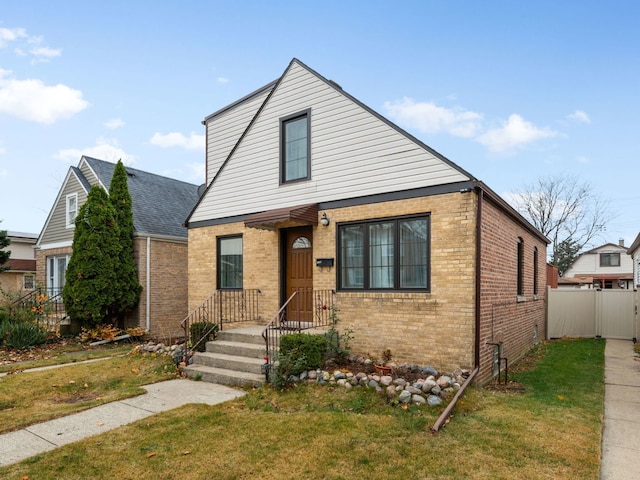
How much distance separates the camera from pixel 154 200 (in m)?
16.8

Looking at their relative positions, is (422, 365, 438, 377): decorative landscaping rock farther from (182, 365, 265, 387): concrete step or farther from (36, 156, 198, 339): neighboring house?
(36, 156, 198, 339): neighboring house

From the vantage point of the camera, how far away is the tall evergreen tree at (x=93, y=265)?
42.0 ft

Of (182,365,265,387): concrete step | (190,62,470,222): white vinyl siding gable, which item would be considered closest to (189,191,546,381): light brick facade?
(190,62,470,222): white vinyl siding gable

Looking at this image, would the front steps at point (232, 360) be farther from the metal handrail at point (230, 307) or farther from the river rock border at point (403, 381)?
the river rock border at point (403, 381)

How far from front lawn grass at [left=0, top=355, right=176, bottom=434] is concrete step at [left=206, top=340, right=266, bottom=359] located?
901mm

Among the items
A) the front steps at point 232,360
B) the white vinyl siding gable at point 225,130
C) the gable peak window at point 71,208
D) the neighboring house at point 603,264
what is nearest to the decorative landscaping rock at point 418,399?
the front steps at point 232,360

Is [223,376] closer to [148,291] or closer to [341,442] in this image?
[341,442]

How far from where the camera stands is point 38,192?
22.8 meters

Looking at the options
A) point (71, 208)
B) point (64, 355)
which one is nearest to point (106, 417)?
point (64, 355)

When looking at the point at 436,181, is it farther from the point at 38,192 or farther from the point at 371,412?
the point at 38,192

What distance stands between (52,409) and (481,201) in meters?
7.38

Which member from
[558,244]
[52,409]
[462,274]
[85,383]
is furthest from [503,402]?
[558,244]

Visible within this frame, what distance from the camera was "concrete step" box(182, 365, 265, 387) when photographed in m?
7.04

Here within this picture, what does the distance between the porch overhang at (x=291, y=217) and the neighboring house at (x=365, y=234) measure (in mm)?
32
